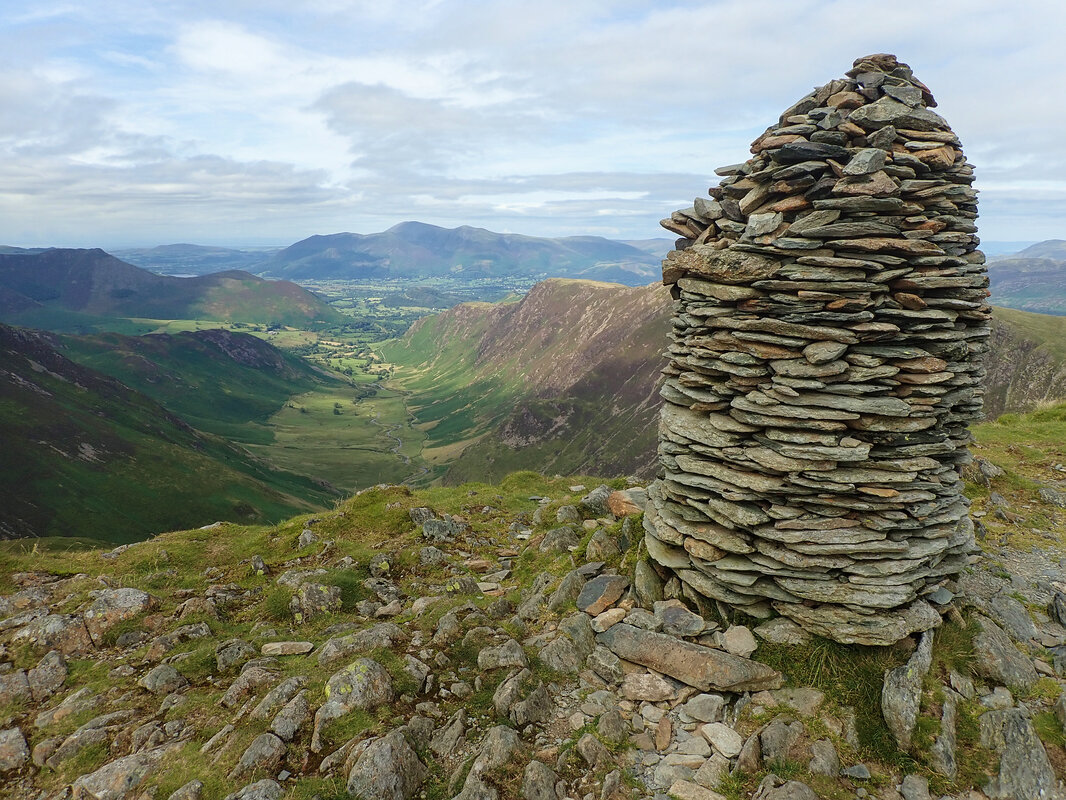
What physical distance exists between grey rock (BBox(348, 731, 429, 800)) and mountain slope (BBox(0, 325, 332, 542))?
475 ft

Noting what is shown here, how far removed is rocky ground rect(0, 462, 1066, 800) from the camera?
10266mm

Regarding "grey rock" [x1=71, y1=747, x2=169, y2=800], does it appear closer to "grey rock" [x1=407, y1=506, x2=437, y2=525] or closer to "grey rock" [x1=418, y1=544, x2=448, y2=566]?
"grey rock" [x1=418, y1=544, x2=448, y2=566]

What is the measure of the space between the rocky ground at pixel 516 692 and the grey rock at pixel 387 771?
0.12 ft

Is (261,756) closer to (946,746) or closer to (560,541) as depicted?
(560,541)

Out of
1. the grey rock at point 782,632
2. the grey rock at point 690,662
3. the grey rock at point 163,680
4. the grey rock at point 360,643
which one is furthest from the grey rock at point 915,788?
the grey rock at point 163,680

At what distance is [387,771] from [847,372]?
44.0ft

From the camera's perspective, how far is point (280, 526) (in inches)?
992

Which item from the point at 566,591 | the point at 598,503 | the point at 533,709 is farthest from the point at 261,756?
the point at 598,503

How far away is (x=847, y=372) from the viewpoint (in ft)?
41.6

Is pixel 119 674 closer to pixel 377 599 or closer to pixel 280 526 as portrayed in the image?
pixel 377 599

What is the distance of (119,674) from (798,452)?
60.5 ft

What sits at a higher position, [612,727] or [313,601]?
[612,727]

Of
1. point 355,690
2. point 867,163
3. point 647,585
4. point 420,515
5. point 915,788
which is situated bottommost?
point 420,515

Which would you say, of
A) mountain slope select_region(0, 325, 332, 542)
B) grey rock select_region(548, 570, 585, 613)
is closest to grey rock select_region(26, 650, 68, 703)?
grey rock select_region(548, 570, 585, 613)
